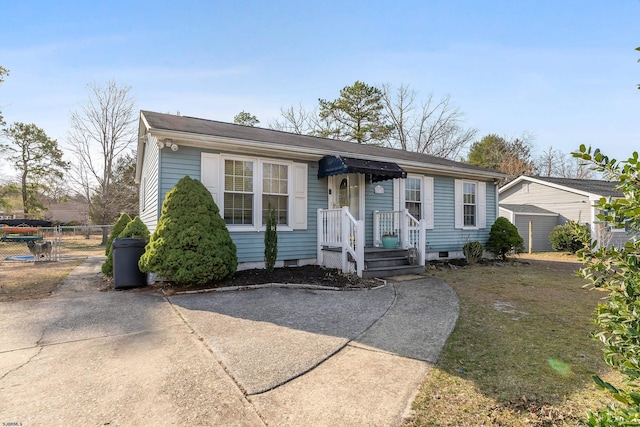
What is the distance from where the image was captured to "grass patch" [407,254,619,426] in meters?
2.37

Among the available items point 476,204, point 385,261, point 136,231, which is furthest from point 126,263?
point 476,204

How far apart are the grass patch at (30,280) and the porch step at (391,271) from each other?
6311mm

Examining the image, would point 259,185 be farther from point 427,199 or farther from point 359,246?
point 427,199

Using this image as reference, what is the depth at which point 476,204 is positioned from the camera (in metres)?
11.3

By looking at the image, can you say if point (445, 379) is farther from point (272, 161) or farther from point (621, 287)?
point (272, 161)

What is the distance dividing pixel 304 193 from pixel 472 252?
19.2ft

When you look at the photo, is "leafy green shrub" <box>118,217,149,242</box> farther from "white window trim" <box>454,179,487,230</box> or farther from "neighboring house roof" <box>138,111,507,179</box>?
"white window trim" <box>454,179,487,230</box>

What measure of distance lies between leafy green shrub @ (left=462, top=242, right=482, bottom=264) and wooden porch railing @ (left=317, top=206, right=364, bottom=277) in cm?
484

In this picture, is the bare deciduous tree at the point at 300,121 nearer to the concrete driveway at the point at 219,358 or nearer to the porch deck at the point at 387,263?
the porch deck at the point at 387,263

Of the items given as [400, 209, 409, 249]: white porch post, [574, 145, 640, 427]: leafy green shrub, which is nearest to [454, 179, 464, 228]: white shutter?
[400, 209, 409, 249]: white porch post

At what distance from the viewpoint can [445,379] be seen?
2857 millimetres

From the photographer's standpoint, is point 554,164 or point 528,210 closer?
point 528,210

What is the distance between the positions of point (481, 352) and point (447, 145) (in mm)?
25865

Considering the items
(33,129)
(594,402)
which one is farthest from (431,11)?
(33,129)
